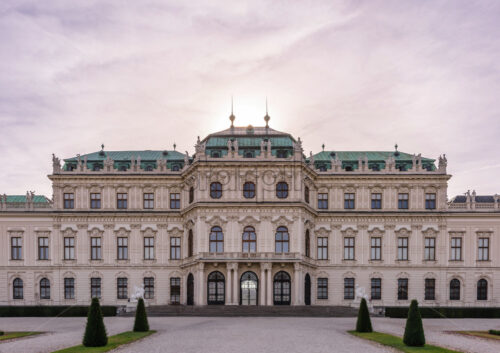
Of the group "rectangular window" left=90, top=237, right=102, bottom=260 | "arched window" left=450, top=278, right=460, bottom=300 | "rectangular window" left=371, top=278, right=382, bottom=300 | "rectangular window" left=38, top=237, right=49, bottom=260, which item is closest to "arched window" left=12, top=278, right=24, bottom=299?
"rectangular window" left=38, top=237, right=49, bottom=260

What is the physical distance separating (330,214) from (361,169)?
5462 mm

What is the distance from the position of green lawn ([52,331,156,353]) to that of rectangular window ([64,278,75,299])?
90.9ft

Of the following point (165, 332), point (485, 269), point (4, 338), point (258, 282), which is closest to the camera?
point (4, 338)

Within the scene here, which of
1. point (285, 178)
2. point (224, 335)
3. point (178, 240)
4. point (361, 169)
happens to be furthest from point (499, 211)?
point (224, 335)

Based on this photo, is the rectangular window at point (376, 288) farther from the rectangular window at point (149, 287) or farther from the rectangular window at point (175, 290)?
the rectangular window at point (149, 287)

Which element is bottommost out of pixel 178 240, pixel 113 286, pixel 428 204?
pixel 113 286

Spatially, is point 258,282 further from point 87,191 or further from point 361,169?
point 87,191

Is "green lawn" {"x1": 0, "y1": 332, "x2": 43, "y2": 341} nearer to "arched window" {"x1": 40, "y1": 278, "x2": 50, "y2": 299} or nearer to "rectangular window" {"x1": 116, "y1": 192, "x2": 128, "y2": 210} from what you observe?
"arched window" {"x1": 40, "y1": 278, "x2": 50, "y2": 299}

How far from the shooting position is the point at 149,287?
58281 mm

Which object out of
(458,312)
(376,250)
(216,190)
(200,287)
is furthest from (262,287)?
(458,312)

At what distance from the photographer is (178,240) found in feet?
193

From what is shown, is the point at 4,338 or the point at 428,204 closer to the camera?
the point at 4,338

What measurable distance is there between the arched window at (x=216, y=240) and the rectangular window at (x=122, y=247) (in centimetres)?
995

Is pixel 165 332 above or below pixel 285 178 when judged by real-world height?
below
